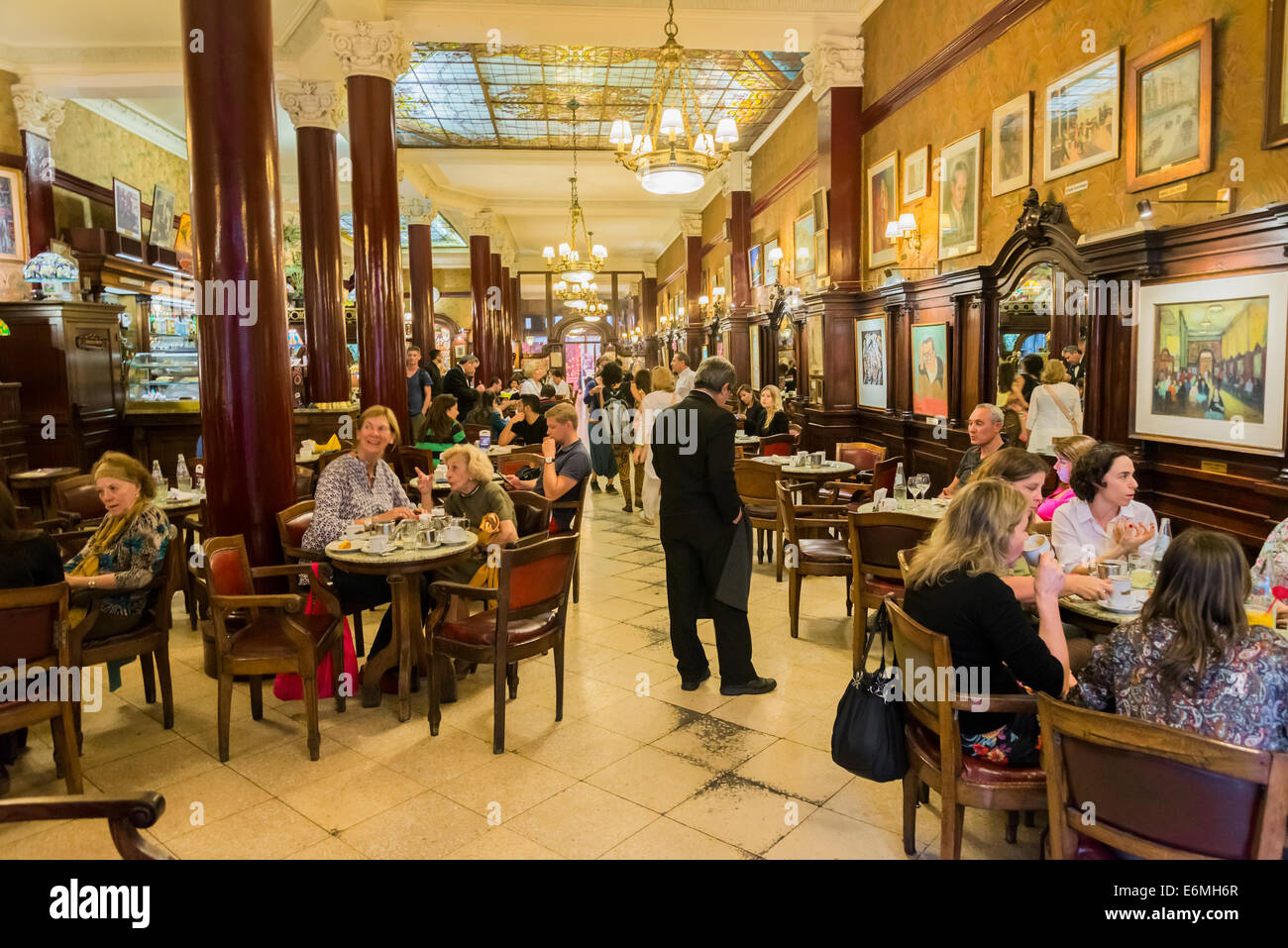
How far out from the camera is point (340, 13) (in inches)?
319

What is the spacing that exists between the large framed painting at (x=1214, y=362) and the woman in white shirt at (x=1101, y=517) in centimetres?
118

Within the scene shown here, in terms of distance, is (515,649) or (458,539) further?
(458,539)

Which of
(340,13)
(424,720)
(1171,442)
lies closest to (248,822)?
(424,720)

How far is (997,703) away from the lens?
2432 millimetres

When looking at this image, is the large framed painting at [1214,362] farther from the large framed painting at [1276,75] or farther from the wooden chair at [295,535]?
the wooden chair at [295,535]

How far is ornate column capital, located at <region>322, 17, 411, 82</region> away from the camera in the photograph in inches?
319

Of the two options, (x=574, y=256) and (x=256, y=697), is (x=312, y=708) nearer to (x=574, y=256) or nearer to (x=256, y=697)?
(x=256, y=697)

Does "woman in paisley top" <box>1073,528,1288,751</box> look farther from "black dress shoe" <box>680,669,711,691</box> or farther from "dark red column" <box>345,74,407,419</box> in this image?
"dark red column" <box>345,74,407,419</box>

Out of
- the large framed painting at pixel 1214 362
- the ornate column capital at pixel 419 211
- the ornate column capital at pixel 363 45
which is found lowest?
the large framed painting at pixel 1214 362

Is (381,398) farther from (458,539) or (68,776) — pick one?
(68,776)

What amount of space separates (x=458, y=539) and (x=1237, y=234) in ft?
13.7

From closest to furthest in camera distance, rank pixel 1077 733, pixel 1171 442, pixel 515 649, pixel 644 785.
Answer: pixel 1077 733, pixel 644 785, pixel 515 649, pixel 1171 442

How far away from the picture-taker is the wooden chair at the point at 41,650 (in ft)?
Result: 10.0

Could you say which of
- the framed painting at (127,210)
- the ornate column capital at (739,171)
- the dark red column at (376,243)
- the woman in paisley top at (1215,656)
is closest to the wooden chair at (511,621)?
the woman in paisley top at (1215,656)
